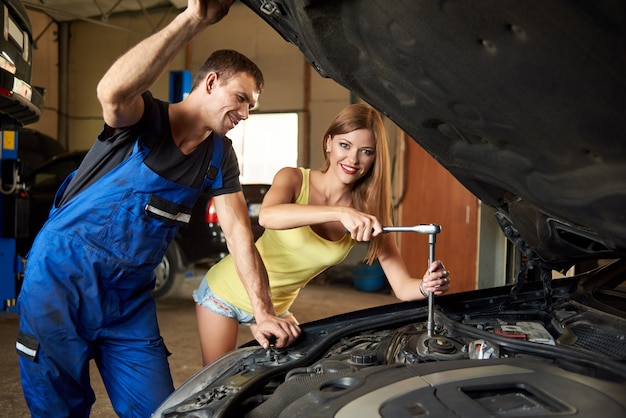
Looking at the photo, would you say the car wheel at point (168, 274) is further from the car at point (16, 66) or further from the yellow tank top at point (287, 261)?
the yellow tank top at point (287, 261)

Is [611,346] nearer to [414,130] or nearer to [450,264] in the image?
[414,130]

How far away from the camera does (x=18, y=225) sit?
3795 millimetres

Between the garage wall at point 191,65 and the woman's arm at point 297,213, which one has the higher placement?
the garage wall at point 191,65

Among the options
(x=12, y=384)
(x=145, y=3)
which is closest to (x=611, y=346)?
(x=12, y=384)

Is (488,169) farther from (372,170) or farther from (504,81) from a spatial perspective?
(372,170)

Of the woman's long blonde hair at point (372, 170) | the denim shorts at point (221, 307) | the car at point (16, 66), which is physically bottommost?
the denim shorts at point (221, 307)

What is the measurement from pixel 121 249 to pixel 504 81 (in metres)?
1.19

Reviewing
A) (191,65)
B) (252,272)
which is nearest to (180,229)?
(252,272)

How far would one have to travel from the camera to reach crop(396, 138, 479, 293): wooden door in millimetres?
4957

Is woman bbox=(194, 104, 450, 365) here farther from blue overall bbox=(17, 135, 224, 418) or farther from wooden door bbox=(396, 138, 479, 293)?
wooden door bbox=(396, 138, 479, 293)

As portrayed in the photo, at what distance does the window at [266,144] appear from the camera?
8.04m

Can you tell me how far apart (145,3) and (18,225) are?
19.1 ft

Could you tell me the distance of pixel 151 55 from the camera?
1320 mm

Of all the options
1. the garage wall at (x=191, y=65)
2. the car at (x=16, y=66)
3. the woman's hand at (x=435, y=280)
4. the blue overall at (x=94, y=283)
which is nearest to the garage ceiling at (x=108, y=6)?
the garage wall at (x=191, y=65)
